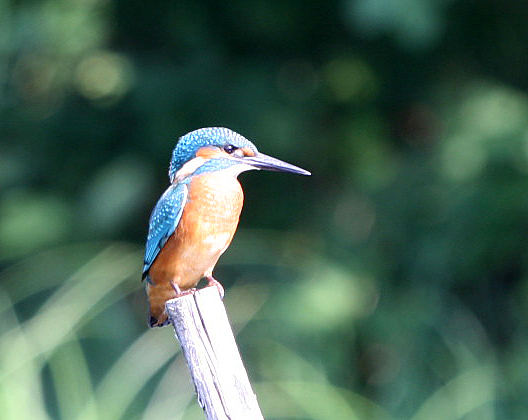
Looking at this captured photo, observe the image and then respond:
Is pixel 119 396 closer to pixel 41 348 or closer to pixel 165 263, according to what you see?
pixel 41 348

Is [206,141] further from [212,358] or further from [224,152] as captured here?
[212,358]

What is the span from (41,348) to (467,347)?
158 centimetres

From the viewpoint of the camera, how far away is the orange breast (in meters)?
2.19

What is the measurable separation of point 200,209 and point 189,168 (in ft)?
0.38

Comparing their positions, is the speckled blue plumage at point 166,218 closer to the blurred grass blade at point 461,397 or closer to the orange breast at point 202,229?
the orange breast at point 202,229

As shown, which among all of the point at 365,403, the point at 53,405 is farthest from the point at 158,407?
the point at 365,403

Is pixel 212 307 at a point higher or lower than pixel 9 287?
lower

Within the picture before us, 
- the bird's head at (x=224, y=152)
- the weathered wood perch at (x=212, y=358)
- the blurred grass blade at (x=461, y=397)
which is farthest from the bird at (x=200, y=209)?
the blurred grass blade at (x=461, y=397)

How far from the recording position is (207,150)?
7.23ft

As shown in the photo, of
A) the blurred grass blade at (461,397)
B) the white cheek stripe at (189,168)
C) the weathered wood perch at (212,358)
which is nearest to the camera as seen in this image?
the weathered wood perch at (212,358)

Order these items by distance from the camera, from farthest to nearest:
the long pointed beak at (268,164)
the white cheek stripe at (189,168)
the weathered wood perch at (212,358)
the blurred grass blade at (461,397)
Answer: the blurred grass blade at (461,397) < the white cheek stripe at (189,168) < the long pointed beak at (268,164) < the weathered wood perch at (212,358)

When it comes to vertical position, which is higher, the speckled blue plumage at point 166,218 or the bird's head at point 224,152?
the bird's head at point 224,152

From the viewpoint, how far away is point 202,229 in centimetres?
219

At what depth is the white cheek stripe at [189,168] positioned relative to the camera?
2.23 metres
